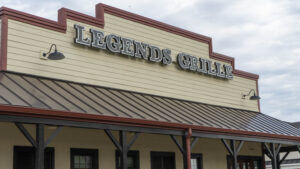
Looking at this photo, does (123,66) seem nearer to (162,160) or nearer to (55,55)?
(162,160)

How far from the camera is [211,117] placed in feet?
58.4

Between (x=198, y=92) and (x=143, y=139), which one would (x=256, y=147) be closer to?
(x=198, y=92)

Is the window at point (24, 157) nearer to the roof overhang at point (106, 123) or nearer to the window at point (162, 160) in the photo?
the roof overhang at point (106, 123)

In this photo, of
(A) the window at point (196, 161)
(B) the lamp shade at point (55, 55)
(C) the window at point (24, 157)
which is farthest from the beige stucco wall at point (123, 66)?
(A) the window at point (196, 161)

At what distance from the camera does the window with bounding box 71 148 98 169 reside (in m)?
14.4

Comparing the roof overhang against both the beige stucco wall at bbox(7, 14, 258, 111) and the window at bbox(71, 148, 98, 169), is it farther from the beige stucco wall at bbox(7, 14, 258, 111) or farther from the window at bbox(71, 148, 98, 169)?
the beige stucco wall at bbox(7, 14, 258, 111)

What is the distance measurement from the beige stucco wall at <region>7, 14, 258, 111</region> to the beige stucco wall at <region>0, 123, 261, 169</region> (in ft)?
6.28

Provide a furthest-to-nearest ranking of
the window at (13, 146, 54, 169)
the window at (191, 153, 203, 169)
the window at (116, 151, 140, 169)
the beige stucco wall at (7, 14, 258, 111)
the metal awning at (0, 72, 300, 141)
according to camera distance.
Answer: the window at (191, 153, 203, 169)
the window at (116, 151, 140, 169)
the beige stucco wall at (7, 14, 258, 111)
the window at (13, 146, 54, 169)
the metal awning at (0, 72, 300, 141)

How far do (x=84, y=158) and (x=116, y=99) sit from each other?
7.08 ft

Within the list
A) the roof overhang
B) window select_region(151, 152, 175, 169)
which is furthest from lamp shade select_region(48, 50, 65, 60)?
window select_region(151, 152, 175, 169)

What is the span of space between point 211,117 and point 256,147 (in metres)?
5.76

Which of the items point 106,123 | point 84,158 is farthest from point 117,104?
point 84,158

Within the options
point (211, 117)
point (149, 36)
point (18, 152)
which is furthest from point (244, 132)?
point (18, 152)

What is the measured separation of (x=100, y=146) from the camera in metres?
15.2
